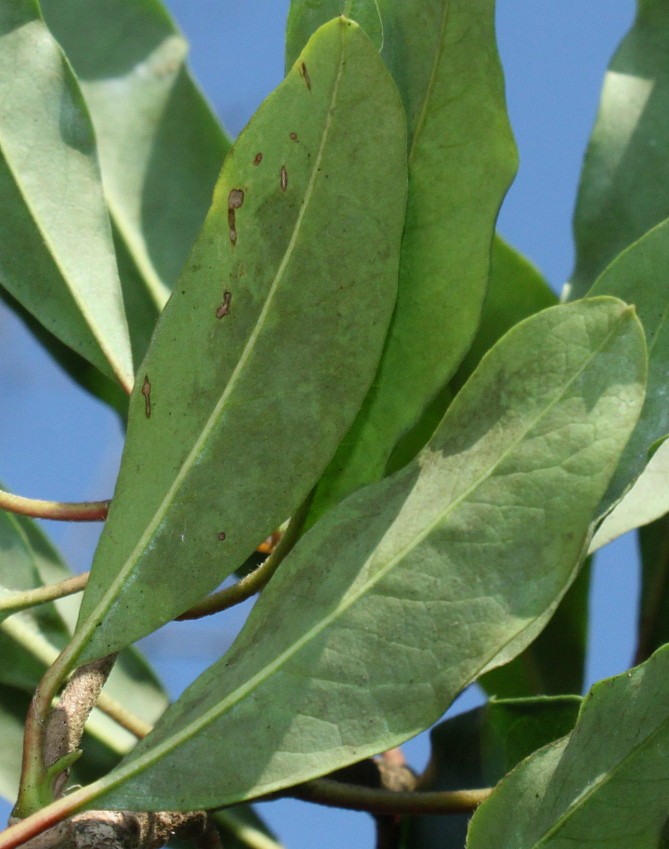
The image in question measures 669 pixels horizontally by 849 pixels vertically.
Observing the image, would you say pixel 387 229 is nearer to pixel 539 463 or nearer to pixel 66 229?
pixel 539 463

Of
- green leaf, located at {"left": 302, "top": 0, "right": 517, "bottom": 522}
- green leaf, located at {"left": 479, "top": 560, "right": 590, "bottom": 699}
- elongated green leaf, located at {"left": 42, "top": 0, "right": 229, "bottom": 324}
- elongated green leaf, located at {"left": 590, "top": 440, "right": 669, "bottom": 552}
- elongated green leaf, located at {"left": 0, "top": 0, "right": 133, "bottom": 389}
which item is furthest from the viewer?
elongated green leaf, located at {"left": 42, "top": 0, "right": 229, "bottom": 324}

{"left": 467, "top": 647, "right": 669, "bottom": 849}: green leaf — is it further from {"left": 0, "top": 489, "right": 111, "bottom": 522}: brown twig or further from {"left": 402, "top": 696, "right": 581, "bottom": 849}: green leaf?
{"left": 0, "top": 489, "right": 111, "bottom": 522}: brown twig

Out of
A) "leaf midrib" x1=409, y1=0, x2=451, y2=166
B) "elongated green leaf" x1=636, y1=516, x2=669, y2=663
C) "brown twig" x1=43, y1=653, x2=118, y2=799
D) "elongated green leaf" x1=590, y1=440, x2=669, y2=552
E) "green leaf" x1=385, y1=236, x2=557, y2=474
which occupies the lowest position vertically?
"elongated green leaf" x1=636, y1=516, x2=669, y2=663

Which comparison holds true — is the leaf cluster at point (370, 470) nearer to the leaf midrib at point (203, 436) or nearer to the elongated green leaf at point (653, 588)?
the leaf midrib at point (203, 436)

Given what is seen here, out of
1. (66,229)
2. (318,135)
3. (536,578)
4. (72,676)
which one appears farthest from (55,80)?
(536,578)

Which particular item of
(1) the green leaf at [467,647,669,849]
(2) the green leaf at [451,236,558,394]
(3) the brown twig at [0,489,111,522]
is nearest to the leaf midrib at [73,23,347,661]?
(3) the brown twig at [0,489,111,522]

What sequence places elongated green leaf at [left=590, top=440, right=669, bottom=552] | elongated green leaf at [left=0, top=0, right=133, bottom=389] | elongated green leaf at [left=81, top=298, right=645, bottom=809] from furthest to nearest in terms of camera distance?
elongated green leaf at [left=0, top=0, right=133, bottom=389], elongated green leaf at [left=590, top=440, right=669, bottom=552], elongated green leaf at [left=81, top=298, right=645, bottom=809]

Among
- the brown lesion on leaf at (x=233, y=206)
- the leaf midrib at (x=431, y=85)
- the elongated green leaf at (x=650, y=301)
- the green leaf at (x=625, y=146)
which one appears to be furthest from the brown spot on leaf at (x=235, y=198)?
the green leaf at (x=625, y=146)
